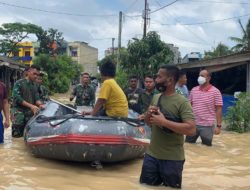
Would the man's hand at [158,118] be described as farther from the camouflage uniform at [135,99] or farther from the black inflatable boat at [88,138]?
the camouflage uniform at [135,99]

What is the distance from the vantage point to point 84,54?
279ft

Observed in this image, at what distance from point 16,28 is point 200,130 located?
37529mm

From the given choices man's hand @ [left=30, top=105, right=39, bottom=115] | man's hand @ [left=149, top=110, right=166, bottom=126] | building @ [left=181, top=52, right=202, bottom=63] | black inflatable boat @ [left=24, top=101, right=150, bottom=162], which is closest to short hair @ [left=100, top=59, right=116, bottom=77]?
black inflatable boat @ [left=24, top=101, right=150, bottom=162]

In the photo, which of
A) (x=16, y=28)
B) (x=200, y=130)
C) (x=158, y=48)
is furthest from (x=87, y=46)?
(x=200, y=130)

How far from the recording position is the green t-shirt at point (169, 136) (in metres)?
4.75

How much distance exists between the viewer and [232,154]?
920 cm

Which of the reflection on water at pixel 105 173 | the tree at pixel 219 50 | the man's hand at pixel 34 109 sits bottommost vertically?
the reflection on water at pixel 105 173

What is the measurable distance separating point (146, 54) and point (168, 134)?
772 inches

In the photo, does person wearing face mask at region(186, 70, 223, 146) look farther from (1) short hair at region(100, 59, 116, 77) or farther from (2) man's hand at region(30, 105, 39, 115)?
(2) man's hand at region(30, 105, 39, 115)

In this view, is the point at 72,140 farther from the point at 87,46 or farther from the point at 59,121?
the point at 87,46

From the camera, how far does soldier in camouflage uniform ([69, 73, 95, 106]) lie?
9859 millimetres

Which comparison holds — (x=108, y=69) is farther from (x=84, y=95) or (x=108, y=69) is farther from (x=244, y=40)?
(x=244, y=40)

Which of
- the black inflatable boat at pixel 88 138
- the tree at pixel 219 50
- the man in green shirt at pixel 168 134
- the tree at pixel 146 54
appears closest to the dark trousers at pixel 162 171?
the man in green shirt at pixel 168 134

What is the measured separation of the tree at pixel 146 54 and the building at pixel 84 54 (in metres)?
54.4
